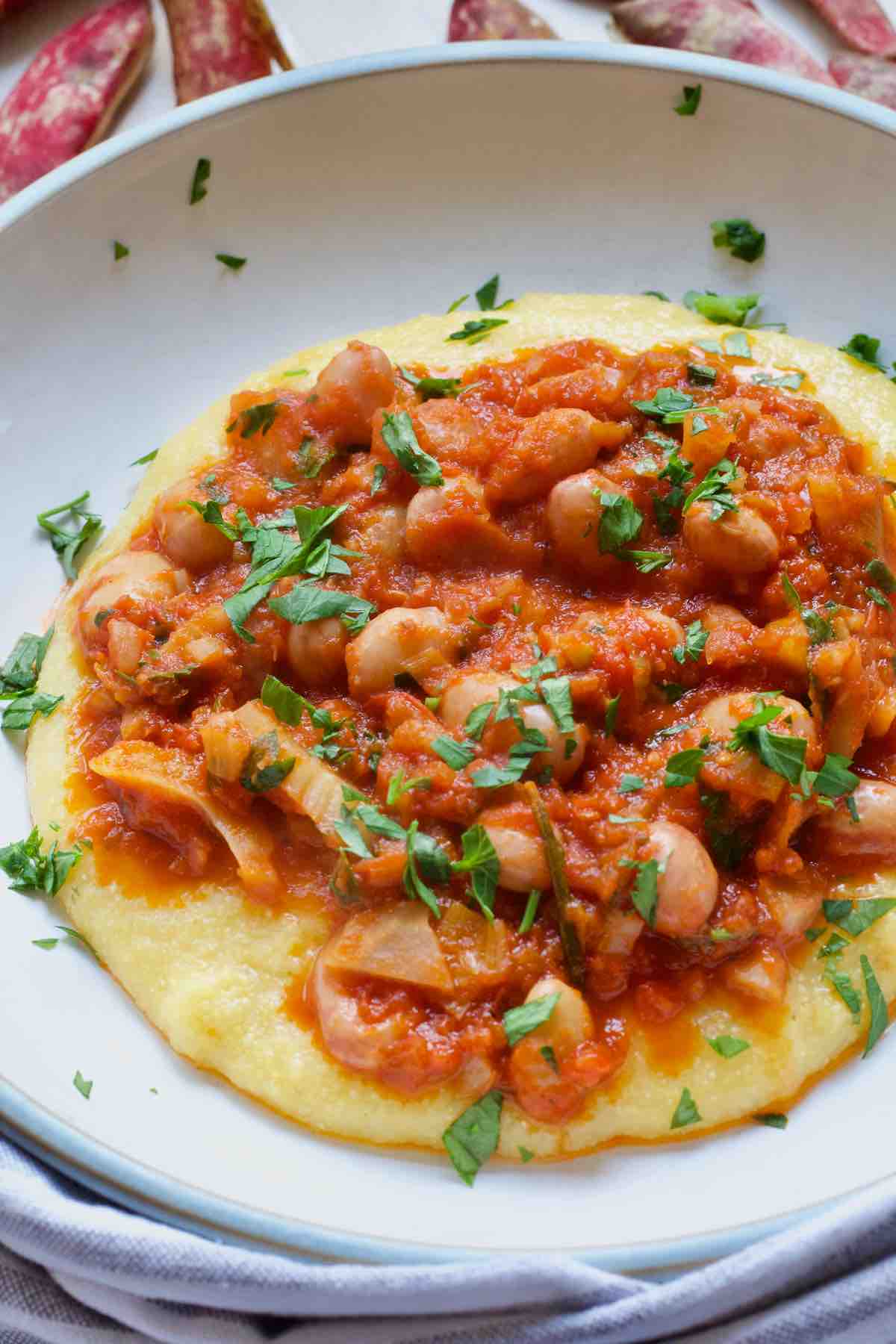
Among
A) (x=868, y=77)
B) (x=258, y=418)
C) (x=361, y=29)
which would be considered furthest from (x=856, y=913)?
(x=361, y=29)

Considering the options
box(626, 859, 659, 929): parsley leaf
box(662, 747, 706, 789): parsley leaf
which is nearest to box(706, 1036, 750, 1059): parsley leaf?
box(626, 859, 659, 929): parsley leaf

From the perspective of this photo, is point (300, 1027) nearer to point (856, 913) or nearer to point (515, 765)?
point (515, 765)

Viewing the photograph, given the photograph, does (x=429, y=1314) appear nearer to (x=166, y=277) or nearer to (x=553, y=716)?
(x=553, y=716)

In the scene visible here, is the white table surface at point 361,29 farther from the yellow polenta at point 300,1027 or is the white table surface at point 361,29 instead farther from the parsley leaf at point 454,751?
the parsley leaf at point 454,751

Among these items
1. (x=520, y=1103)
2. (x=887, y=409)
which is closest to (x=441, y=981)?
(x=520, y=1103)

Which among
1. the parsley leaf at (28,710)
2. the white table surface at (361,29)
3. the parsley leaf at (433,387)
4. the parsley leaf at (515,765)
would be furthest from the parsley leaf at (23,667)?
the white table surface at (361,29)
